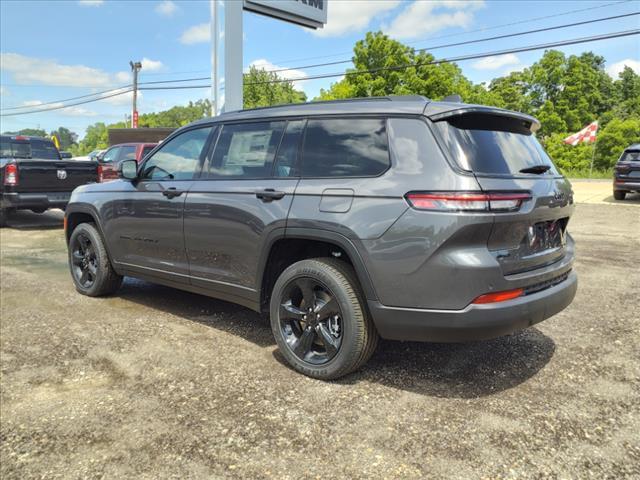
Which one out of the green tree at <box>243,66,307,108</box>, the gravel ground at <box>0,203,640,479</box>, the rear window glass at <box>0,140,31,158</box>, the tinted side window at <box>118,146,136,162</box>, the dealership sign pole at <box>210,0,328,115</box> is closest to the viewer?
the gravel ground at <box>0,203,640,479</box>

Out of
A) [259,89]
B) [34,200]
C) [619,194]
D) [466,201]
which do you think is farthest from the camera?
[259,89]

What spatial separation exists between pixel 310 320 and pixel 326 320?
12 cm

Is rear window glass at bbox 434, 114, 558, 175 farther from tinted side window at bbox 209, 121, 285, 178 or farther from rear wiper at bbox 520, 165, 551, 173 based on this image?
tinted side window at bbox 209, 121, 285, 178

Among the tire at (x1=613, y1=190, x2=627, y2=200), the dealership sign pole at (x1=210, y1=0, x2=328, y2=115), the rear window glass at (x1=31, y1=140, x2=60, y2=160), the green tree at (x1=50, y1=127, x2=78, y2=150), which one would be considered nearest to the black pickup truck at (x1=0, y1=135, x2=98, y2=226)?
the rear window glass at (x1=31, y1=140, x2=60, y2=160)

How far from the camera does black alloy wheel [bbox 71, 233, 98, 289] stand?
5.33 meters

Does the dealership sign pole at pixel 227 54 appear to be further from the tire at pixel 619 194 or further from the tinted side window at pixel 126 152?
the tire at pixel 619 194

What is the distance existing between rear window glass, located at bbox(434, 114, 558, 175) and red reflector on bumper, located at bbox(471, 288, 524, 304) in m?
0.70

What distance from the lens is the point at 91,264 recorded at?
5.36 m

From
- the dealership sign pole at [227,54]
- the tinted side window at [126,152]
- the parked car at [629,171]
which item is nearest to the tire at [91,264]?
the tinted side window at [126,152]

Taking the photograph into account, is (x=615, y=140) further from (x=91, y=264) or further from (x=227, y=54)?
(x=91, y=264)

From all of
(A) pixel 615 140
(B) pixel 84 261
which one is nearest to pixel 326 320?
(B) pixel 84 261

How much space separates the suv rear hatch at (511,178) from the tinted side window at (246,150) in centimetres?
128

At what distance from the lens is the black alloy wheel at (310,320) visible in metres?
3.25

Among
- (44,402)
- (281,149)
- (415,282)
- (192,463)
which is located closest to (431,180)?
(415,282)
